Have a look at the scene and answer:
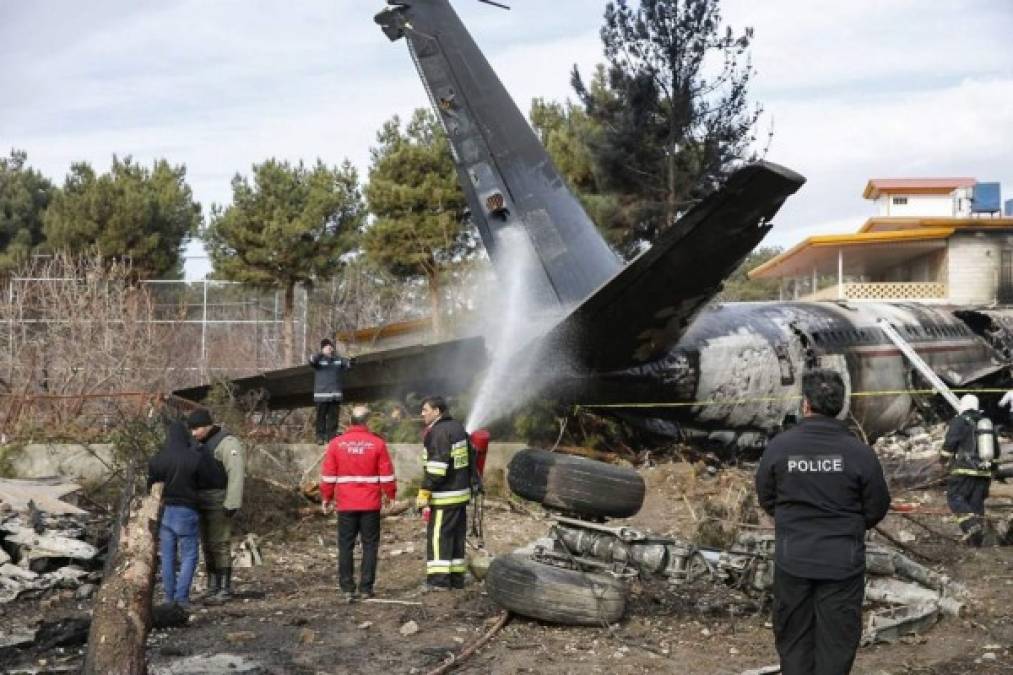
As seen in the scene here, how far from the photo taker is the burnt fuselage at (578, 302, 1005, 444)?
52.6 feet

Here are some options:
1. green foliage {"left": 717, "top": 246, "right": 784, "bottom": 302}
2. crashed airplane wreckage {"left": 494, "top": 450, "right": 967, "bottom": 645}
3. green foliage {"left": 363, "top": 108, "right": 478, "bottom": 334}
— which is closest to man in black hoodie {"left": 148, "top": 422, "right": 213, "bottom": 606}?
crashed airplane wreckage {"left": 494, "top": 450, "right": 967, "bottom": 645}

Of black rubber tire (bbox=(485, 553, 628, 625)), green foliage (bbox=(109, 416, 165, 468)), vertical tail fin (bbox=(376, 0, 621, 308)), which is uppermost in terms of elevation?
vertical tail fin (bbox=(376, 0, 621, 308))

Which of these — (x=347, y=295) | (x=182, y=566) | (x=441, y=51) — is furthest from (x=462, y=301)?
(x=182, y=566)

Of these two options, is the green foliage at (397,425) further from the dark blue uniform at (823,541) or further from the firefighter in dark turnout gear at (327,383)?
the dark blue uniform at (823,541)

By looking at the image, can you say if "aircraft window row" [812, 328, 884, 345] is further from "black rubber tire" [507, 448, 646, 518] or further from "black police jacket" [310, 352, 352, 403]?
"black rubber tire" [507, 448, 646, 518]

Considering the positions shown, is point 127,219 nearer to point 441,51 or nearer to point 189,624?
point 441,51

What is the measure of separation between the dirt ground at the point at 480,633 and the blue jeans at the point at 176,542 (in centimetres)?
53

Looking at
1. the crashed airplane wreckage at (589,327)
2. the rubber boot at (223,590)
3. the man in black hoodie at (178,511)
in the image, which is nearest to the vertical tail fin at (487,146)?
the crashed airplane wreckage at (589,327)

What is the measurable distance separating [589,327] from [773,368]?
510 centimetres

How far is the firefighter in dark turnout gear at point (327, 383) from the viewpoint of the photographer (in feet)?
54.3

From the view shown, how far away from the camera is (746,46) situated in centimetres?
3491

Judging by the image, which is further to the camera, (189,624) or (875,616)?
(189,624)

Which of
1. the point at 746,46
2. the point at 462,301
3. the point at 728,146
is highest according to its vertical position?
the point at 746,46

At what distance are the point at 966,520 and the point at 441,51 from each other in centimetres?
993
